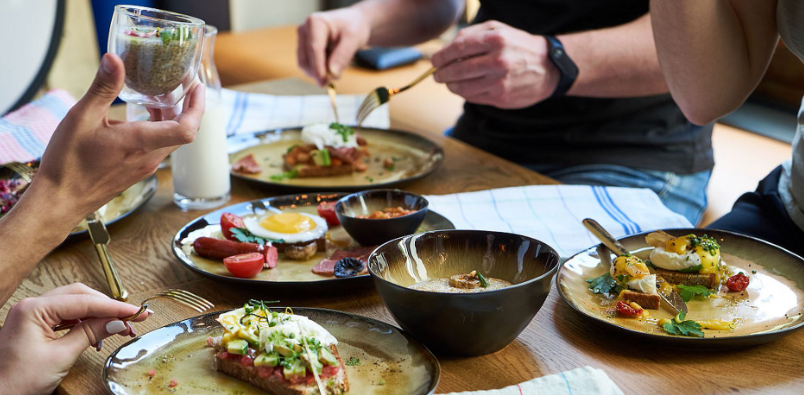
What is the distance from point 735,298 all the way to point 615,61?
914 mm

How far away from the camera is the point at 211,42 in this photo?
160cm

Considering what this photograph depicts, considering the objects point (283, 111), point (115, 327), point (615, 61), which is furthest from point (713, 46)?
point (283, 111)

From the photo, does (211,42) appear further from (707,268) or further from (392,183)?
(707,268)

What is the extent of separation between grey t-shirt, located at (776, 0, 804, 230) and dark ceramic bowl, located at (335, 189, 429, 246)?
755 millimetres

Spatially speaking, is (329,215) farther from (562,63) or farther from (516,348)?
(562,63)

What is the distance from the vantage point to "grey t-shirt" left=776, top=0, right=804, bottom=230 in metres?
1.41

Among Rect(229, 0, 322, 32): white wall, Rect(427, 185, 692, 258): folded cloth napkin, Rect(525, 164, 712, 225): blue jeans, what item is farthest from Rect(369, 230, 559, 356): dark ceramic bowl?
Rect(229, 0, 322, 32): white wall

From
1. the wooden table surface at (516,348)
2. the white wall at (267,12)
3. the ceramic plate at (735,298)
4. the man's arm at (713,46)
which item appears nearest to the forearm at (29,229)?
the wooden table surface at (516,348)

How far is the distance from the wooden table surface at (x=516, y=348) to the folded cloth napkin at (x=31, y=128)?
53cm

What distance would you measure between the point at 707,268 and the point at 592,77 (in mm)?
853

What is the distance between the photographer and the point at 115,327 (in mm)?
972

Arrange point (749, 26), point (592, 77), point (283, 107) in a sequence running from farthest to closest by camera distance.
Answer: point (283, 107), point (592, 77), point (749, 26)

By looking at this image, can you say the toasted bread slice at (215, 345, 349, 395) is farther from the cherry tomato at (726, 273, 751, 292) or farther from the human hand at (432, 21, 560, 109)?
the human hand at (432, 21, 560, 109)

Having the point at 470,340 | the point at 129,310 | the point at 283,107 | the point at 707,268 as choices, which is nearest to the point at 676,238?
the point at 707,268
